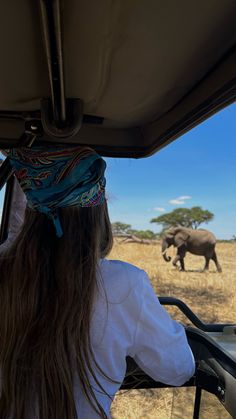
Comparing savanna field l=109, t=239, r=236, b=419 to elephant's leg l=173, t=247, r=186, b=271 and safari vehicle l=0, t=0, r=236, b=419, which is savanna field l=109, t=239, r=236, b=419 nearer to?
elephant's leg l=173, t=247, r=186, b=271

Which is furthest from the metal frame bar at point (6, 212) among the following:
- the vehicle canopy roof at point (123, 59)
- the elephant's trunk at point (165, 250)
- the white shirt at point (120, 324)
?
the elephant's trunk at point (165, 250)

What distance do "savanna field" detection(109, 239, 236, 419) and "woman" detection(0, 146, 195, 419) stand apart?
1.43 ft

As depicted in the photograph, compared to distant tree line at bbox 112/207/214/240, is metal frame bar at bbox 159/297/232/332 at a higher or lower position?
lower

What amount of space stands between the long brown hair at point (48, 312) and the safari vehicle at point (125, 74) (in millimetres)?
222

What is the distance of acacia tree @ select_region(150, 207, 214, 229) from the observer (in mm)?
18048

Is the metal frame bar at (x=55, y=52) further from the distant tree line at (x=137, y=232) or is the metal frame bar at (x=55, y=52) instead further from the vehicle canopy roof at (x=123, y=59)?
the distant tree line at (x=137, y=232)

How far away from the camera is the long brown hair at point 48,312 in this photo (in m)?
0.75

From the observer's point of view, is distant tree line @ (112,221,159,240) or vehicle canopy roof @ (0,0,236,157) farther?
distant tree line @ (112,221,159,240)

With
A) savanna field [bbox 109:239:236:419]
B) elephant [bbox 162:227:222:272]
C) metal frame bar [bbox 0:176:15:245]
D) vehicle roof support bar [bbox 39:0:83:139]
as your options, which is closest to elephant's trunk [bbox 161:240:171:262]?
elephant [bbox 162:227:222:272]

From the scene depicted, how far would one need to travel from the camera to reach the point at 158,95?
903 millimetres

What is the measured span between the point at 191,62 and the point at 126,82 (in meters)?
0.14

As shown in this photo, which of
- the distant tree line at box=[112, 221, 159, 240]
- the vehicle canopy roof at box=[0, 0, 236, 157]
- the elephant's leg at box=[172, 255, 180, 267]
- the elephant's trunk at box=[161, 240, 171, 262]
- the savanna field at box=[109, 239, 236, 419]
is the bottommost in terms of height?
the savanna field at box=[109, 239, 236, 419]

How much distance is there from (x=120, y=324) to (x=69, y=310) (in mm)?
96

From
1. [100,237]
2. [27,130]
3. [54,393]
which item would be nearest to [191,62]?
[100,237]
